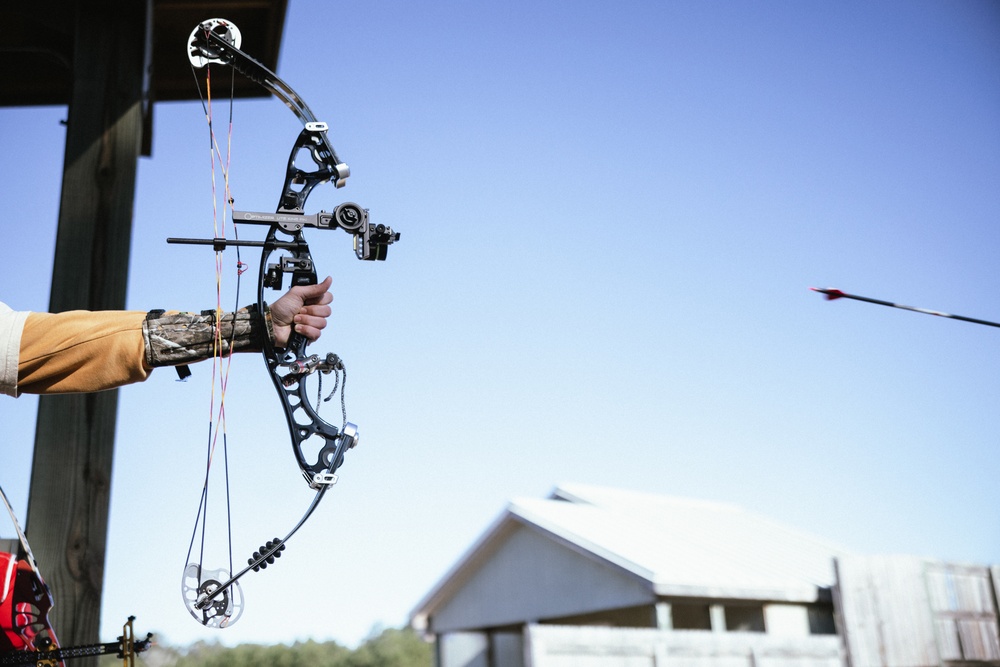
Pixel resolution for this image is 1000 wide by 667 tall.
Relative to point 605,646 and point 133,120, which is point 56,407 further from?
point 605,646

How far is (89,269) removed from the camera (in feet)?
7.37

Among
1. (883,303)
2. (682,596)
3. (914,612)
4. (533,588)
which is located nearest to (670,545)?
(682,596)

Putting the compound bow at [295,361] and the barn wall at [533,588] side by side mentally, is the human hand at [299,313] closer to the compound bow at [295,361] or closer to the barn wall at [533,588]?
the compound bow at [295,361]

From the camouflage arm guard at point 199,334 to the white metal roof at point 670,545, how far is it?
5299 millimetres

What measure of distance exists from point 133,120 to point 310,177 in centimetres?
95

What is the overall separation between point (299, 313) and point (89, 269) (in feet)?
Answer: 3.22

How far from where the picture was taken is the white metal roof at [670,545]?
22.1ft

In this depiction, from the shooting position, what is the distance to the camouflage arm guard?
1.46 meters

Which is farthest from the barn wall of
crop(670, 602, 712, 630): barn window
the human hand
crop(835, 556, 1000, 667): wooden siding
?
the human hand

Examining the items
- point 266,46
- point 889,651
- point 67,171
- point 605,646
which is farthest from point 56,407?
point 889,651

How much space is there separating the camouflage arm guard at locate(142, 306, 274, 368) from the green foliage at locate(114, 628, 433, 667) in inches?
16.9


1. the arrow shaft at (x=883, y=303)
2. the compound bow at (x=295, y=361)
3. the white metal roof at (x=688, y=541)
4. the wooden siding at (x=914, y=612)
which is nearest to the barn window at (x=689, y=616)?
the white metal roof at (x=688, y=541)

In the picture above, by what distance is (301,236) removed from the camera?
1.59 m

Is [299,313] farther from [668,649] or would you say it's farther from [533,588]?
[533,588]
